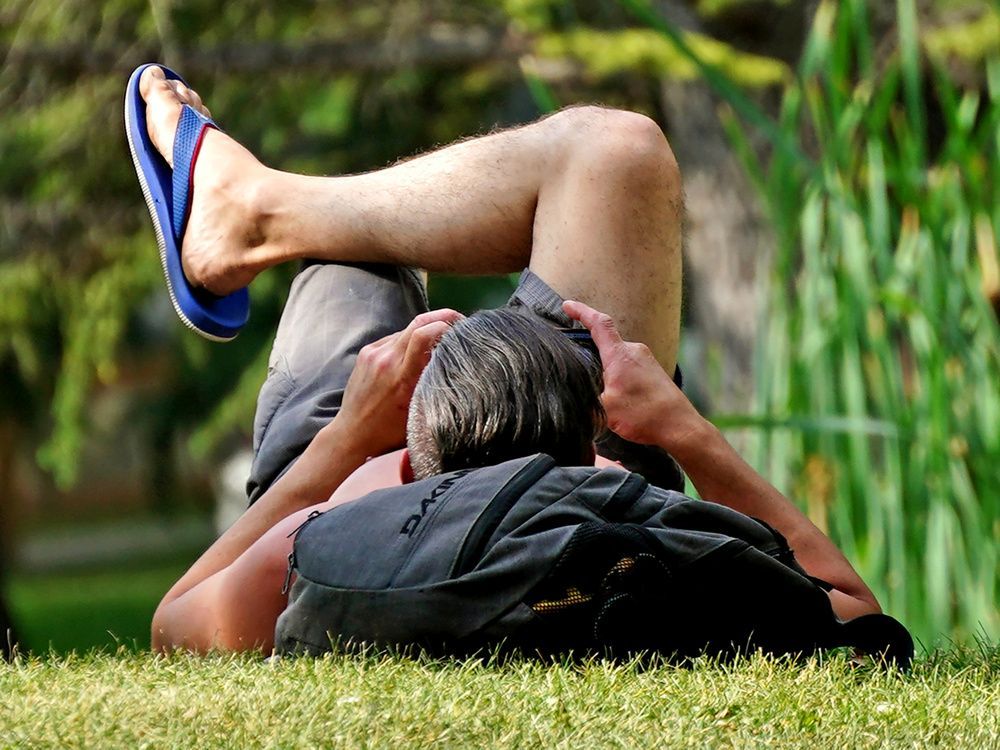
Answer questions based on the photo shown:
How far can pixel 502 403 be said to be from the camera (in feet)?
7.32

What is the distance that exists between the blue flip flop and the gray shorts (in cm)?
14

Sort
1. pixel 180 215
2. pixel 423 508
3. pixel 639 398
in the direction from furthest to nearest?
pixel 180 215
pixel 639 398
pixel 423 508

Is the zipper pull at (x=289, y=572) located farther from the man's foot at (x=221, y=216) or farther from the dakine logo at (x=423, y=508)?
the man's foot at (x=221, y=216)

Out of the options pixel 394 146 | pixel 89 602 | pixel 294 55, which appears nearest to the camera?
pixel 294 55

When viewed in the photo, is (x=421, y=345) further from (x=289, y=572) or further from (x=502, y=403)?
(x=289, y=572)

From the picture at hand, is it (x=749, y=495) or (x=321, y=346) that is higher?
(x=321, y=346)

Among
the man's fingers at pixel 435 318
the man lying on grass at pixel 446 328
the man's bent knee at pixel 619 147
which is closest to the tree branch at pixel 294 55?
the man lying on grass at pixel 446 328

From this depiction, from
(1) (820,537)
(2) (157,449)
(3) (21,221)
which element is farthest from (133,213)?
(1) (820,537)

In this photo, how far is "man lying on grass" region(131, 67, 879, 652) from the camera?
2291 mm

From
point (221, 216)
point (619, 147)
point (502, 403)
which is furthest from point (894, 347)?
point (502, 403)

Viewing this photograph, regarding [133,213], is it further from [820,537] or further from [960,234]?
[820,537]

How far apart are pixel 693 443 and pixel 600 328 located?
9.6 inches

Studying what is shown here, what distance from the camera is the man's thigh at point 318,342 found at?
3000mm

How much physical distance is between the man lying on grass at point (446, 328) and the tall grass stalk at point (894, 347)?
63 cm
